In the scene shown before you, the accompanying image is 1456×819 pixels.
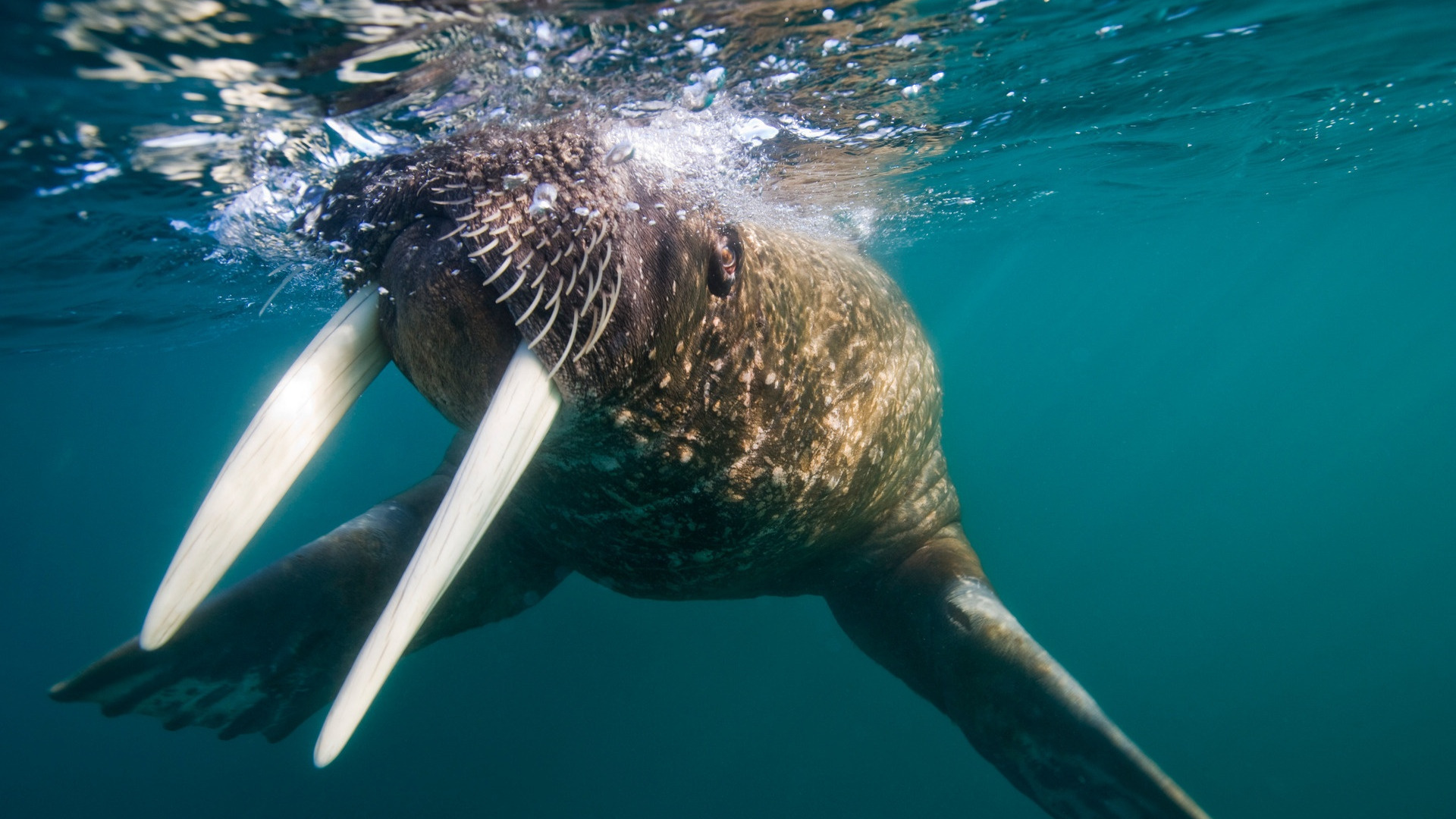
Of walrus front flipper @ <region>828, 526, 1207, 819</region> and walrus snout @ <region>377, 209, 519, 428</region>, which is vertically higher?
walrus snout @ <region>377, 209, 519, 428</region>

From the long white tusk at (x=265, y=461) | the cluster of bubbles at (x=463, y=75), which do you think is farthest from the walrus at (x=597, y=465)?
the cluster of bubbles at (x=463, y=75)

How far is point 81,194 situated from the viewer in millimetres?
6066

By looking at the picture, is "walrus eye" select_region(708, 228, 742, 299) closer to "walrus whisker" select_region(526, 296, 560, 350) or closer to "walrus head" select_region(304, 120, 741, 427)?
"walrus head" select_region(304, 120, 741, 427)

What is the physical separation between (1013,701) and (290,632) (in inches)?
161

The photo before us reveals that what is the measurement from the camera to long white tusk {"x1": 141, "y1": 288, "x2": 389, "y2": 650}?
1744 millimetres

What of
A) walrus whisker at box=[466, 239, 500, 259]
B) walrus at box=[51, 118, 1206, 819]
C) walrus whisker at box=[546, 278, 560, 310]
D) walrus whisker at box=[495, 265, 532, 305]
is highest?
walrus whisker at box=[466, 239, 500, 259]

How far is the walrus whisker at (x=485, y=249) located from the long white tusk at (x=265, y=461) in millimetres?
494

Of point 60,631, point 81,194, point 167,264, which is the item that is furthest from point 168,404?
point 81,194

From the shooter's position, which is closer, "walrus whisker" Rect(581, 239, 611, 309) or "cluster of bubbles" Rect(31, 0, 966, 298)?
"walrus whisker" Rect(581, 239, 611, 309)

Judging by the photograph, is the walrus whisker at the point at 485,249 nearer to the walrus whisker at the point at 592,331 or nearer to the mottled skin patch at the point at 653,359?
the mottled skin patch at the point at 653,359

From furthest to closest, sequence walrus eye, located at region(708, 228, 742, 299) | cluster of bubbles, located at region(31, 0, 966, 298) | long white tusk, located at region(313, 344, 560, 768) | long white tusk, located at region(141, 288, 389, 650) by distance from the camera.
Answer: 1. cluster of bubbles, located at region(31, 0, 966, 298)
2. walrus eye, located at region(708, 228, 742, 299)
3. long white tusk, located at region(141, 288, 389, 650)
4. long white tusk, located at region(313, 344, 560, 768)

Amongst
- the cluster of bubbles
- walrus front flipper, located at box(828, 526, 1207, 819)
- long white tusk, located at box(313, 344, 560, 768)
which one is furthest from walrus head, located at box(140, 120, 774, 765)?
walrus front flipper, located at box(828, 526, 1207, 819)

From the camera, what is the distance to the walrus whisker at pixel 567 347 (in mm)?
1940

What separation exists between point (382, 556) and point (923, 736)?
1285cm
